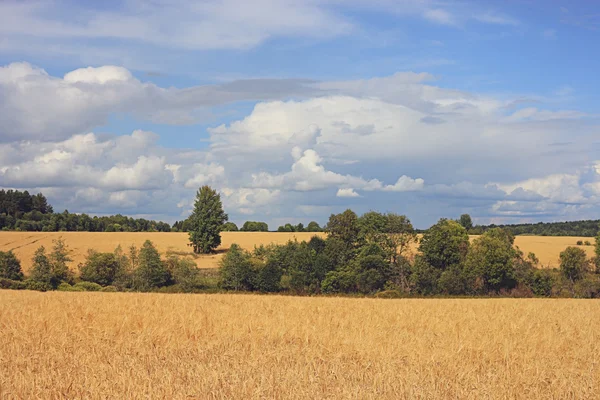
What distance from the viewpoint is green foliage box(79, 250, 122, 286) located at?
65625mm

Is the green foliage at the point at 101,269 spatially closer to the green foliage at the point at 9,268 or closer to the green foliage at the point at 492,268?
the green foliage at the point at 9,268

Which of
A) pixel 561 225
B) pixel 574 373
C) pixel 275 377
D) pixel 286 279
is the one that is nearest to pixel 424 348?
pixel 574 373

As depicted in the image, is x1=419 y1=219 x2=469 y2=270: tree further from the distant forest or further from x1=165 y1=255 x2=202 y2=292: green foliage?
the distant forest

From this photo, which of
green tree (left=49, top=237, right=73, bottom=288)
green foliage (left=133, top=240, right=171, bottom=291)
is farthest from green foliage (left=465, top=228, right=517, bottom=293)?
green tree (left=49, top=237, right=73, bottom=288)

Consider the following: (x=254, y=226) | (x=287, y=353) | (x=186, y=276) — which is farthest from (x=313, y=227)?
(x=287, y=353)

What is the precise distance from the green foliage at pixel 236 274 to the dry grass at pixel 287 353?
42932mm

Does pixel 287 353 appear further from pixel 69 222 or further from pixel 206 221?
pixel 69 222

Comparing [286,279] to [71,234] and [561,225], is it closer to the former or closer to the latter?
[71,234]

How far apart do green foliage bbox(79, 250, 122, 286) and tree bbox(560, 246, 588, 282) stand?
170 ft

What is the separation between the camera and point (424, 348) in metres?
14.6

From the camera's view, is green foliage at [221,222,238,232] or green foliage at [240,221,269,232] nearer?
green foliage at [221,222,238,232]

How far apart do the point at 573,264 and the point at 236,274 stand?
39.6m

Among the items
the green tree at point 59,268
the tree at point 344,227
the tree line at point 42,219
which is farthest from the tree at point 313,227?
the green tree at point 59,268

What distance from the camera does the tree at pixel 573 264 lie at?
229 ft
